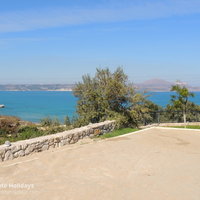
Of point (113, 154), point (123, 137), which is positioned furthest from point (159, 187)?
point (123, 137)

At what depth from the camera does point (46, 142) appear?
368 inches

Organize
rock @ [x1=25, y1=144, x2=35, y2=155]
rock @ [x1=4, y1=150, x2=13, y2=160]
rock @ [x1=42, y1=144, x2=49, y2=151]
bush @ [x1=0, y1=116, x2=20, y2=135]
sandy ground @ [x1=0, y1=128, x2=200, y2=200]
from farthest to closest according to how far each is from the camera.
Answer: bush @ [x1=0, y1=116, x2=20, y2=135] < rock @ [x1=42, y1=144, x2=49, y2=151] < rock @ [x1=25, y1=144, x2=35, y2=155] < rock @ [x1=4, y1=150, x2=13, y2=160] < sandy ground @ [x1=0, y1=128, x2=200, y2=200]

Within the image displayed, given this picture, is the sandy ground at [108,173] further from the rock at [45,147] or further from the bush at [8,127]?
the bush at [8,127]

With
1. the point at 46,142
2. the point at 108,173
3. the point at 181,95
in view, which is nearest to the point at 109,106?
the point at 46,142

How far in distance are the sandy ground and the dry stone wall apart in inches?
12.0

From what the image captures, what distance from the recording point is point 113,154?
8.73 meters

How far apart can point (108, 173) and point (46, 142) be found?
3418 millimetres

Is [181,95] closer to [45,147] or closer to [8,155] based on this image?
[45,147]

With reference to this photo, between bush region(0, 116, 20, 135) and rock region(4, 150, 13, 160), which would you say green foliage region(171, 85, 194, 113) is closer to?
bush region(0, 116, 20, 135)

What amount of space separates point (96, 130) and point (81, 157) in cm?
371

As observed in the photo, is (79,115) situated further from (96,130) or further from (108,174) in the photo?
(108,174)

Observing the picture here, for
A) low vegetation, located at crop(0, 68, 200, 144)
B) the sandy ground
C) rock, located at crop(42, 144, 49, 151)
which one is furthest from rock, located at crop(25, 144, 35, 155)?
low vegetation, located at crop(0, 68, 200, 144)

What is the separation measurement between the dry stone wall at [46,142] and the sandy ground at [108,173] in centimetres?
31

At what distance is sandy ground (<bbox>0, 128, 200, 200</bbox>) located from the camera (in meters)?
5.37
